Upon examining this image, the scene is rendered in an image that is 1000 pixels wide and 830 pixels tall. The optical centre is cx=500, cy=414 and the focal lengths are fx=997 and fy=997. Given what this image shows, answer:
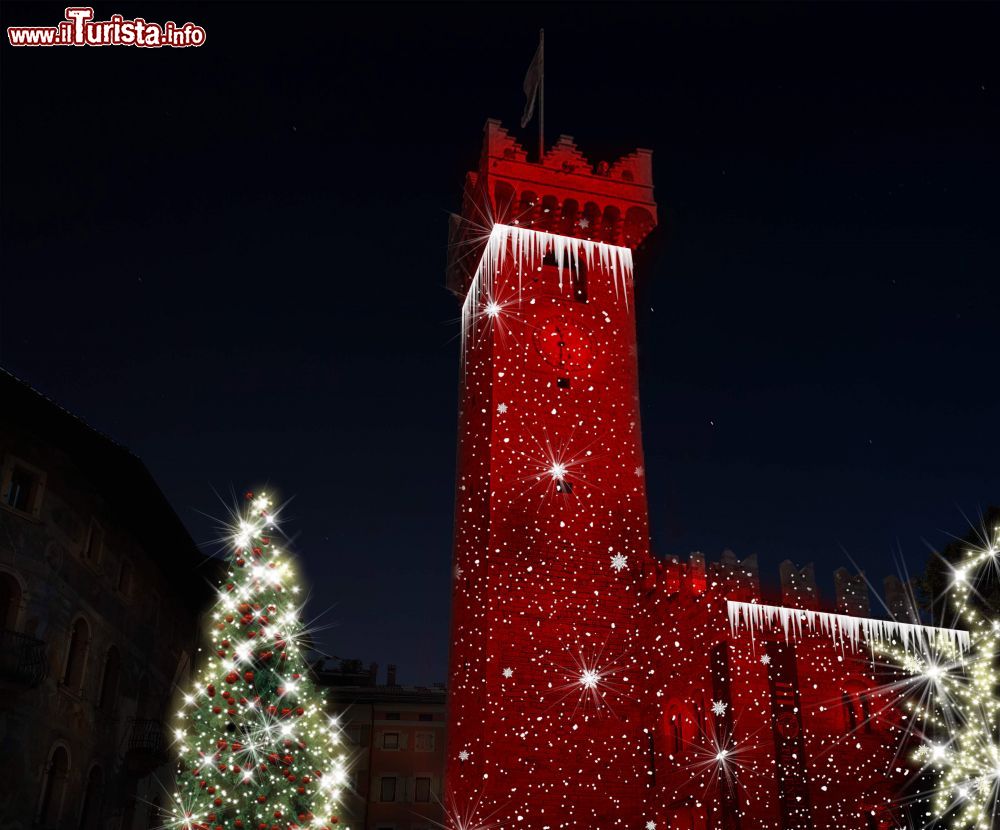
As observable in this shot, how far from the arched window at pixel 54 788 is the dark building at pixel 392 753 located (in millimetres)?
24372

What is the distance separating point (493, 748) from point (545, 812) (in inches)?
69.5

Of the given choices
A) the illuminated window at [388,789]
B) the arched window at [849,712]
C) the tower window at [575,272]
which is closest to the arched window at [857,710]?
the arched window at [849,712]

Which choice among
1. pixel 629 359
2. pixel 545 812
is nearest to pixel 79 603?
pixel 545 812

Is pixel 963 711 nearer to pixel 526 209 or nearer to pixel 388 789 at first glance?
pixel 526 209

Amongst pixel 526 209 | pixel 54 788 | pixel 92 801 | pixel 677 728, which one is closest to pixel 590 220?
pixel 526 209

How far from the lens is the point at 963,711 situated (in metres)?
20.0

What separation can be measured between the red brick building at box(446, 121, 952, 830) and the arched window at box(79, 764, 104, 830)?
7761mm

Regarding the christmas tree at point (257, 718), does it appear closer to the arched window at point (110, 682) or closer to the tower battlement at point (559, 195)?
the arched window at point (110, 682)

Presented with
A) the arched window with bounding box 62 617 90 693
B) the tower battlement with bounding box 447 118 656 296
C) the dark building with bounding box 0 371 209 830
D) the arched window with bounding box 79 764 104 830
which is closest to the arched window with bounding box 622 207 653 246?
Answer: the tower battlement with bounding box 447 118 656 296

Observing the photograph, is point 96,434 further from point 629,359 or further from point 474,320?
point 629,359

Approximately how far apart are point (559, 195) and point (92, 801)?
744 inches

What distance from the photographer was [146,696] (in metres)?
25.1

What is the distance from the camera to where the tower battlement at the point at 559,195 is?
2767cm

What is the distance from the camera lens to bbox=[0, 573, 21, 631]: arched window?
56.5ft
